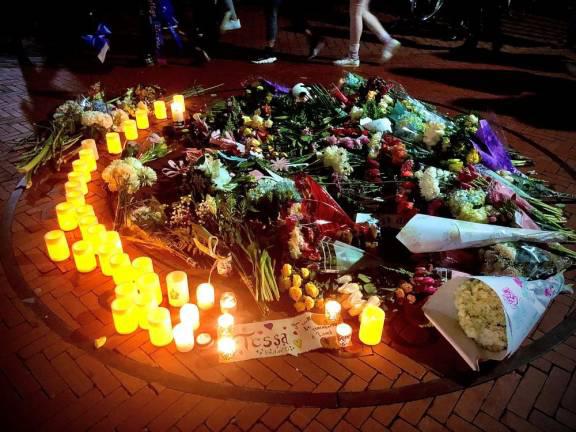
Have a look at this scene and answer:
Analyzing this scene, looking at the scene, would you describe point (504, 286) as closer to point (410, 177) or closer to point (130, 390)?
point (410, 177)

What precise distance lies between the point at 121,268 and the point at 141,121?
9.22ft

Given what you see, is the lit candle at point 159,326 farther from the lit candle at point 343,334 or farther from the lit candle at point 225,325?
the lit candle at point 343,334

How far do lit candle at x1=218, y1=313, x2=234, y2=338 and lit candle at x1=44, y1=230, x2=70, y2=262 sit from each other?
153 centimetres

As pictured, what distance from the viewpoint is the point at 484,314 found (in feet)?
9.48

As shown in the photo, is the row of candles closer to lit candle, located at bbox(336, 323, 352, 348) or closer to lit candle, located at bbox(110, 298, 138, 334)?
lit candle, located at bbox(110, 298, 138, 334)

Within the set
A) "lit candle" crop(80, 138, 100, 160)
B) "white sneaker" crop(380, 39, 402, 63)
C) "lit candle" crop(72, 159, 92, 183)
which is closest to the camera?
"lit candle" crop(72, 159, 92, 183)

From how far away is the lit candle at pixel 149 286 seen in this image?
3.11m

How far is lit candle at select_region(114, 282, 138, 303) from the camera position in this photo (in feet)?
9.87

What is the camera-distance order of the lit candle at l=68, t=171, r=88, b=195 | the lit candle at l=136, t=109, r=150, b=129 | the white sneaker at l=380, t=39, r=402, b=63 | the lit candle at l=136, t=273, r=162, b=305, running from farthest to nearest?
the white sneaker at l=380, t=39, r=402, b=63 → the lit candle at l=136, t=109, r=150, b=129 → the lit candle at l=68, t=171, r=88, b=195 → the lit candle at l=136, t=273, r=162, b=305

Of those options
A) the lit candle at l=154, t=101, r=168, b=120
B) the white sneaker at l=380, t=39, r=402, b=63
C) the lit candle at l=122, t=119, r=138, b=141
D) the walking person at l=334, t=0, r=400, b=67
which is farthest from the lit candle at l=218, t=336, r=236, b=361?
the white sneaker at l=380, t=39, r=402, b=63

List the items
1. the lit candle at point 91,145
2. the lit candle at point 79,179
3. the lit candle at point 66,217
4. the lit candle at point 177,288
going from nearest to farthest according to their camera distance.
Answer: the lit candle at point 177,288 < the lit candle at point 66,217 < the lit candle at point 79,179 < the lit candle at point 91,145

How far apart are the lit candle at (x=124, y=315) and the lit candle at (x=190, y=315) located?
323 mm

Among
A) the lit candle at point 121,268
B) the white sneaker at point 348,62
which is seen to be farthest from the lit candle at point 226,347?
the white sneaker at point 348,62

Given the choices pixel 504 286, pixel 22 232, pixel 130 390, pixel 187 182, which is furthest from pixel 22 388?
pixel 504 286
